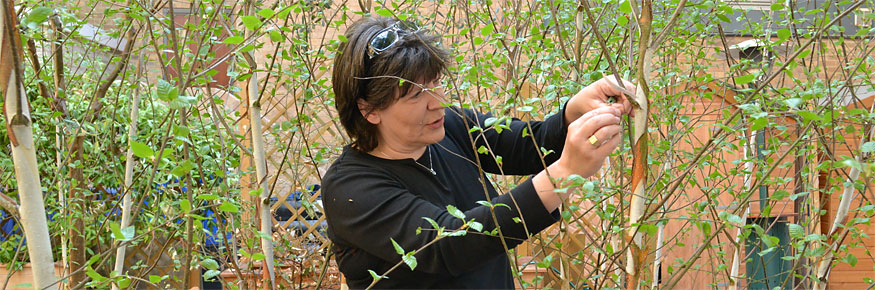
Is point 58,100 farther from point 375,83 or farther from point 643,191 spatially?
point 643,191

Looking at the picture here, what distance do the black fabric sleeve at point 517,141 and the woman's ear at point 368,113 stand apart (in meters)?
0.20

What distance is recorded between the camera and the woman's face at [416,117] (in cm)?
157

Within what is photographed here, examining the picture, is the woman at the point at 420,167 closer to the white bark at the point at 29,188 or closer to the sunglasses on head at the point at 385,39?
the sunglasses on head at the point at 385,39

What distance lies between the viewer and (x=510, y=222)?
131cm

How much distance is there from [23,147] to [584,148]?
0.85 m

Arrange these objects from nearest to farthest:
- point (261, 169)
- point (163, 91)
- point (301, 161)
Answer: point (163, 91) < point (261, 169) < point (301, 161)

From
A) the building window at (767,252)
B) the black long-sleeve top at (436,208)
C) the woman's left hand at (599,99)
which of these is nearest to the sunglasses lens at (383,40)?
the black long-sleeve top at (436,208)

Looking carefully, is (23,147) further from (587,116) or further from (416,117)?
(587,116)

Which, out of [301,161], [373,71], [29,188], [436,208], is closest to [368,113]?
[373,71]

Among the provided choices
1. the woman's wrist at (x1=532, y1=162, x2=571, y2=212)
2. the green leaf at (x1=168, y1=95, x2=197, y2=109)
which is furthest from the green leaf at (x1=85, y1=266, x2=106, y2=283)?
the woman's wrist at (x1=532, y1=162, x2=571, y2=212)

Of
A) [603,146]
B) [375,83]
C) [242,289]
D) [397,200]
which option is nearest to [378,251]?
[397,200]

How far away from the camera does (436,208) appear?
1.44 meters

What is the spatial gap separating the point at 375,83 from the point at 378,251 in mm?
352

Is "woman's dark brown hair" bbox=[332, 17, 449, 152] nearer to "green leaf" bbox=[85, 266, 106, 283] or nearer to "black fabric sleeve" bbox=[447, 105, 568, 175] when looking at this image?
"black fabric sleeve" bbox=[447, 105, 568, 175]
